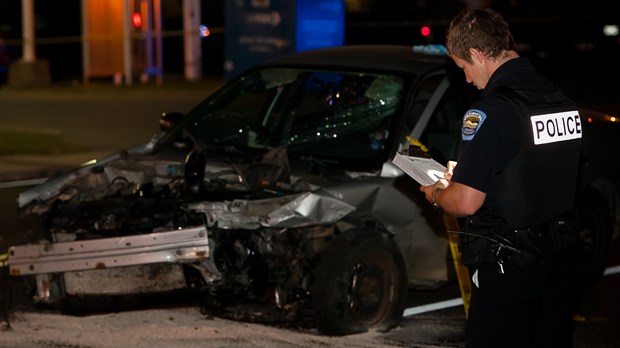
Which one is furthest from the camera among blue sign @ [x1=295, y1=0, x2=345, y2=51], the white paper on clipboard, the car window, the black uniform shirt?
blue sign @ [x1=295, y1=0, x2=345, y2=51]

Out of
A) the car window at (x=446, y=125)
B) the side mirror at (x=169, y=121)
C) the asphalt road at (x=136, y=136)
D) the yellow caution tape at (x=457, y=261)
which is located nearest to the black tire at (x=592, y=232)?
the asphalt road at (x=136, y=136)

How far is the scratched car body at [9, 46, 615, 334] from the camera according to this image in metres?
6.41

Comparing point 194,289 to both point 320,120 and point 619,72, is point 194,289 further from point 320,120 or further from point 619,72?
point 619,72

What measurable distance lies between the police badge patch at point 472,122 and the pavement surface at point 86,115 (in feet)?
29.7

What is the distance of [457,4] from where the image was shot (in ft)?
70.6

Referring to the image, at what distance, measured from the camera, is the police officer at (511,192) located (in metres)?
4.18

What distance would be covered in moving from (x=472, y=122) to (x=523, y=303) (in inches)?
27.0

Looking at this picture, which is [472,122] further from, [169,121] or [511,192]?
[169,121]

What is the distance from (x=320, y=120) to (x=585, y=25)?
20.3m

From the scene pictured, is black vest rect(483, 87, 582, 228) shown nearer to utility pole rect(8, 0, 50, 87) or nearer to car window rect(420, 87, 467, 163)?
Answer: car window rect(420, 87, 467, 163)

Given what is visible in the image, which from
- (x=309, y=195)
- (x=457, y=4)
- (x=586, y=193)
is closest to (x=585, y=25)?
(x=457, y=4)

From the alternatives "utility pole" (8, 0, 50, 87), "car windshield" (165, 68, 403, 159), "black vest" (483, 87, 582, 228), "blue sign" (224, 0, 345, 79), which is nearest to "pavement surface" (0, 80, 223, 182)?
"utility pole" (8, 0, 50, 87)

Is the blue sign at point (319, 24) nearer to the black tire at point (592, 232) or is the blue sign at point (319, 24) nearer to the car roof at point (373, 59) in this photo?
the car roof at point (373, 59)

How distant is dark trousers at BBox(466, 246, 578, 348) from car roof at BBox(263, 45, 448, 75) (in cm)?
327
